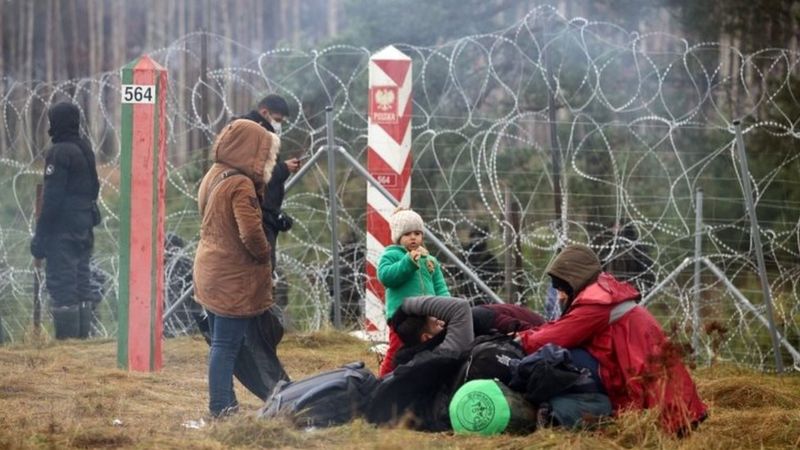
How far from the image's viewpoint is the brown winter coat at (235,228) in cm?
722

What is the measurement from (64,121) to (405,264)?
3.94m

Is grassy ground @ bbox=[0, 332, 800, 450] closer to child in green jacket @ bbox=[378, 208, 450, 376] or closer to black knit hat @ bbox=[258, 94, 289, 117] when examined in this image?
child in green jacket @ bbox=[378, 208, 450, 376]

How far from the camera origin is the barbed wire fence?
10.5 metres

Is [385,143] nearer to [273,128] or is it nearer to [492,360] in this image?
[273,128]

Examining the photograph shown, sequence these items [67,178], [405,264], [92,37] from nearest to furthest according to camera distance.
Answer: [405,264] < [67,178] < [92,37]

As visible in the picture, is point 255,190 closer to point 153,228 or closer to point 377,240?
point 153,228

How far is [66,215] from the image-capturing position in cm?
1088

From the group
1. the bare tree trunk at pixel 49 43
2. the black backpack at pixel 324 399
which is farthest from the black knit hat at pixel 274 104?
the bare tree trunk at pixel 49 43

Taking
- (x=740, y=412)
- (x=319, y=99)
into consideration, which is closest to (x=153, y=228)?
(x=740, y=412)

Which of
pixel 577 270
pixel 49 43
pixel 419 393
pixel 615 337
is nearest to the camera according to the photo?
pixel 615 337

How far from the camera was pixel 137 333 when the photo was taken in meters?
9.04

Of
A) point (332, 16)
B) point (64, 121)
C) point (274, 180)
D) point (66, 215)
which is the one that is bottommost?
point (66, 215)

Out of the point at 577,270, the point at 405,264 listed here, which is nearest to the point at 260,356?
the point at 405,264

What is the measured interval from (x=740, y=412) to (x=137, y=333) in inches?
131
